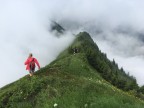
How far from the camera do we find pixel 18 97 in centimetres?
3369

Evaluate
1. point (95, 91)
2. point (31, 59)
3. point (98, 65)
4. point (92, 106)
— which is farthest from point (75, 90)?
point (98, 65)

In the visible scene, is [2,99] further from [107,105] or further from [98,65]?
[98,65]

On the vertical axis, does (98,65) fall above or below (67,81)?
above

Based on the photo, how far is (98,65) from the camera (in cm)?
11550

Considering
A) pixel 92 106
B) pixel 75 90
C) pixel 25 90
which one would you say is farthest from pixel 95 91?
pixel 25 90

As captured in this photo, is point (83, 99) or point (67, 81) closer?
point (83, 99)

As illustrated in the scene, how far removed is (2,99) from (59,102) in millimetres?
5758

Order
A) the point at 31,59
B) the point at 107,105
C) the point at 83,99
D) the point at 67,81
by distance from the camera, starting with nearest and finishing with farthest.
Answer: the point at 107,105, the point at 83,99, the point at 67,81, the point at 31,59

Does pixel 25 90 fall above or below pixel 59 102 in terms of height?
above

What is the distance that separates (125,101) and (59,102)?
4808mm

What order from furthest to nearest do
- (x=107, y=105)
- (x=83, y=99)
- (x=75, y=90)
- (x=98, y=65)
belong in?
(x=98, y=65) → (x=75, y=90) → (x=83, y=99) → (x=107, y=105)

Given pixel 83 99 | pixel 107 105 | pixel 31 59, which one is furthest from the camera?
pixel 31 59

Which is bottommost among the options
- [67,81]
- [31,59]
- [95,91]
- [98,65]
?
[95,91]

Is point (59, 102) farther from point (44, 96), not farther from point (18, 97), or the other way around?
point (18, 97)
